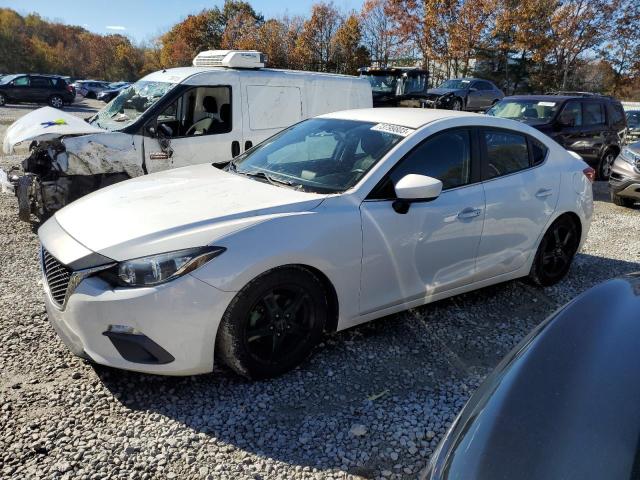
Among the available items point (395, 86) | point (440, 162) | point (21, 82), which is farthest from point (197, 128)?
point (21, 82)

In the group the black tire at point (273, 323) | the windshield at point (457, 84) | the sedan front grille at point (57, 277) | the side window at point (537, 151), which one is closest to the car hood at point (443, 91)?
the windshield at point (457, 84)

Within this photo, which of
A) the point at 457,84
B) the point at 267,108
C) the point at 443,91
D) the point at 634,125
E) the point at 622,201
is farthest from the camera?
the point at 457,84

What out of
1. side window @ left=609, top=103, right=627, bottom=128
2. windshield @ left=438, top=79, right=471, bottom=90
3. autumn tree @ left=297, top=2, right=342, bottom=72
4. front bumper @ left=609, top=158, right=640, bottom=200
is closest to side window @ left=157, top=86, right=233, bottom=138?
front bumper @ left=609, top=158, right=640, bottom=200

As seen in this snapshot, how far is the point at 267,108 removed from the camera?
680 centimetres

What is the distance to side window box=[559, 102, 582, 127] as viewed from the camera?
32.1ft

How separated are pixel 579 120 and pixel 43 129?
937 cm

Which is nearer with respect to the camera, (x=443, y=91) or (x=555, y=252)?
(x=555, y=252)

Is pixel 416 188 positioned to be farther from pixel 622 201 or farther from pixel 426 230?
pixel 622 201

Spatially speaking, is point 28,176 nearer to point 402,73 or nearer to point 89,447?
point 89,447

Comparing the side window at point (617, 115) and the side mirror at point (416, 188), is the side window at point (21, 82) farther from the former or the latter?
the side mirror at point (416, 188)

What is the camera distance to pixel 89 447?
242 centimetres

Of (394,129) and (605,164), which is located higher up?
(394,129)

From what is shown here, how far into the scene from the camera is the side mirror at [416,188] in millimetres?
3115

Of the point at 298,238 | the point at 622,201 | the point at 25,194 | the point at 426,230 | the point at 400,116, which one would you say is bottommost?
the point at 622,201
